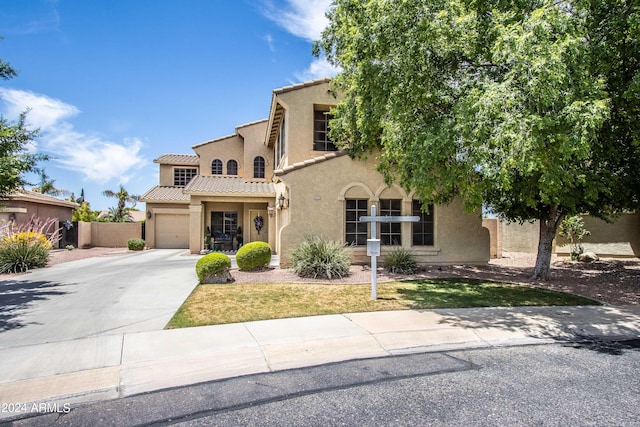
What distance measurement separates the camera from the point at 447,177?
333 inches

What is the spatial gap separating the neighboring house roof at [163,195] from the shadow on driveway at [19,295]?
12322mm

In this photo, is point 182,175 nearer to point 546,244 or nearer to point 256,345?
point 546,244

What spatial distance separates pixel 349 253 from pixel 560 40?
8.11m

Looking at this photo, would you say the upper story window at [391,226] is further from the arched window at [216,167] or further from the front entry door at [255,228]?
the arched window at [216,167]

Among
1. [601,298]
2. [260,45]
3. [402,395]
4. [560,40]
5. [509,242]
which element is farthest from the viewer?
[509,242]

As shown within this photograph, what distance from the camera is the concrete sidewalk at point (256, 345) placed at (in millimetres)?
4695

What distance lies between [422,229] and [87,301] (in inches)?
449

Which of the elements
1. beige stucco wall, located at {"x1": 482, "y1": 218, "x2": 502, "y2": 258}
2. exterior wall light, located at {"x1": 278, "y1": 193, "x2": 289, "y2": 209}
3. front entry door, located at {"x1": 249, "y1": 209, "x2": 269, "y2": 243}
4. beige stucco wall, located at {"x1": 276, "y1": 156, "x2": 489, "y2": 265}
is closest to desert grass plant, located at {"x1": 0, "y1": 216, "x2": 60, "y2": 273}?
exterior wall light, located at {"x1": 278, "y1": 193, "x2": 289, "y2": 209}

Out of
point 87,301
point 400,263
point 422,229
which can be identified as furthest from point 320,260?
point 87,301

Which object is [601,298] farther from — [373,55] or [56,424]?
[56,424]

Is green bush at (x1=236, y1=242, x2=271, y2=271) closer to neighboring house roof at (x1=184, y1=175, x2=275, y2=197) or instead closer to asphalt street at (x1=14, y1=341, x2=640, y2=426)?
neighboring house roof at (x1=184, y1=175, x2=275, y2=197)

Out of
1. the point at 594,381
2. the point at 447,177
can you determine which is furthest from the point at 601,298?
the point at 594,381

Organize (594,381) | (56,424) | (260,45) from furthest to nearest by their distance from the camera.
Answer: (260,45)
(594,381)
(56,424)

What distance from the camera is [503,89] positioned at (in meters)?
7.11
